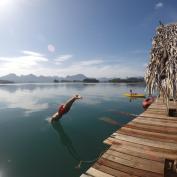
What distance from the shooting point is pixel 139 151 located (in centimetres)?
719

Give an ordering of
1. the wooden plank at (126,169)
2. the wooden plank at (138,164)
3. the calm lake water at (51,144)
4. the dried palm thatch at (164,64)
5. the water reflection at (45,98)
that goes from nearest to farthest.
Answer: the wooden plank at (126,169)
the wooden plank at (138,164)
the dried palm thatch at (164,64)
the calm lake water at (51,144)
the water reflection at (45,98)

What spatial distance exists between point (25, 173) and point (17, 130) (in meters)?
10.3

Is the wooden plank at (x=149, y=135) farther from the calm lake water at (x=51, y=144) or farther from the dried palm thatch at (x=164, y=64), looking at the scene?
the calm lake water at (x=51, y=144)

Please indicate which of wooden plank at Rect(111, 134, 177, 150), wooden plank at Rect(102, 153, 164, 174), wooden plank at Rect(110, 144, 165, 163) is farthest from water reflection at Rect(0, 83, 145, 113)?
wooden plank at Rect(102, 153, 164, 174)

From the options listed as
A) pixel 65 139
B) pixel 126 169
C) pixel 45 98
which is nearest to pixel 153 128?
pixel 126 169

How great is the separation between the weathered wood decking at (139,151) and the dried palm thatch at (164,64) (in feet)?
7.08

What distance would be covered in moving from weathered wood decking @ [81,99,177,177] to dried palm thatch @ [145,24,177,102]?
84.9 inches

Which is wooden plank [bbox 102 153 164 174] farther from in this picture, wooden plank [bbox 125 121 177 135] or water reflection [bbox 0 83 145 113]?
water reflection [bbox 0 83 145 113]

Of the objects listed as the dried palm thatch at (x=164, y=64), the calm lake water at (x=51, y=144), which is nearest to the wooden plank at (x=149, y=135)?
the dried palm thatch at (x=164, y=64)

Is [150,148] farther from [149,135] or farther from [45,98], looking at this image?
[45,98]

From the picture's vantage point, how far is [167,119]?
1121 cm

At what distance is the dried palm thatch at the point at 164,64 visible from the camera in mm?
7020

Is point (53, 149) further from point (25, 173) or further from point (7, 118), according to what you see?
point (7, 118)

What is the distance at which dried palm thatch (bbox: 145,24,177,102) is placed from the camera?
702 centimetres
